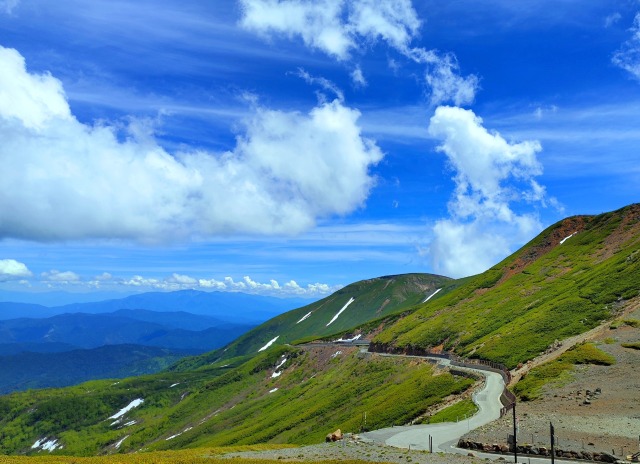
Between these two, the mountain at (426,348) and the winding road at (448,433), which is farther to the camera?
the mountain at (426,348)

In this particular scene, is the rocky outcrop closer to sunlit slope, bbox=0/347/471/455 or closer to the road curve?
the road curve

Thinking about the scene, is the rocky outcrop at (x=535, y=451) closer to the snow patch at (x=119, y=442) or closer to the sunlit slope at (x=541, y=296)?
the sunlit slope at (x=541, y=296)

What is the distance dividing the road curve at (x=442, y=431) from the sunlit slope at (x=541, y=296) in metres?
19.3

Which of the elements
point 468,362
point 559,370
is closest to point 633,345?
point 559,370

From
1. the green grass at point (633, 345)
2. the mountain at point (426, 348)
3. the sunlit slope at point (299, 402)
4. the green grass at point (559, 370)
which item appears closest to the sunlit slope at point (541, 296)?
the mountain at point (426, 348)

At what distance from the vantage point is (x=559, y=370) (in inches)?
2340

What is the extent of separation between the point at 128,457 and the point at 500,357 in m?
62.2

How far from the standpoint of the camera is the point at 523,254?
175 meters

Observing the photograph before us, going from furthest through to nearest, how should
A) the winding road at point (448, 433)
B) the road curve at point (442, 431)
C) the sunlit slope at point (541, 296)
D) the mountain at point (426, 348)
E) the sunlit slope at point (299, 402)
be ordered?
the sunlit slope at point (541, 296), the mountain at point (426, 348), the sunlit slope at point (299, 402), the road curve at point (442, 431), the winding road at point (448, 433)

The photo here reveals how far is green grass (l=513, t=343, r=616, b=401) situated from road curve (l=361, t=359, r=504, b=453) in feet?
13.8

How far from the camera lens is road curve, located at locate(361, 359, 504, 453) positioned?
46.5 metres

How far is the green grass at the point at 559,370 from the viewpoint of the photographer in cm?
5622

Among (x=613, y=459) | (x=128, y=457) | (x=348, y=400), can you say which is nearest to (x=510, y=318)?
(x=348, y=400)

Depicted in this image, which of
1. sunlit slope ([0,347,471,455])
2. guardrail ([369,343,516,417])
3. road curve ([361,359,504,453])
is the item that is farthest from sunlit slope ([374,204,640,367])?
road curve ([361,359,504,453])
